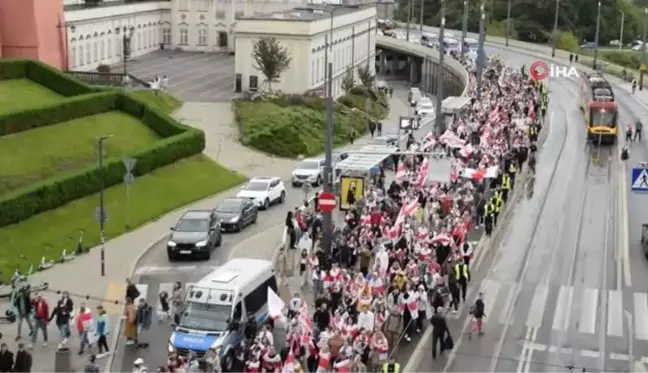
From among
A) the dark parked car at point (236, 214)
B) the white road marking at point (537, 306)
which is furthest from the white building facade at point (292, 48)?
the white road marking at point (537, 306)

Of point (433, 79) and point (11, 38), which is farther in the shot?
point (433, 79)

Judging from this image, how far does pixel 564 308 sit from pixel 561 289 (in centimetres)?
209

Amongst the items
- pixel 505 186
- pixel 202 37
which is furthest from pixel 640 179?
pixel 202 37

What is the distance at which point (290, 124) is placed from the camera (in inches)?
2406

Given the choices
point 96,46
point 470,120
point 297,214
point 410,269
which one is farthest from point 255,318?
point 96,46

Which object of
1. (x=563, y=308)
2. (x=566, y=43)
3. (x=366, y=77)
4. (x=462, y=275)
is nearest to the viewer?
(x=462, y=275)

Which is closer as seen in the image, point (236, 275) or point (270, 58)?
point (236, 275)

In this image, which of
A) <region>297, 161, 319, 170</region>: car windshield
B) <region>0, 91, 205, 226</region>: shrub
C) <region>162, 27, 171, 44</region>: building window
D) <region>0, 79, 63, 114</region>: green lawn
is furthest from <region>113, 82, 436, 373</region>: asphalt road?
<region>162, 27, 171, 44</region>: building window

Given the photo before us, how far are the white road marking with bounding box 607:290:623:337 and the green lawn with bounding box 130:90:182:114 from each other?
115 feet

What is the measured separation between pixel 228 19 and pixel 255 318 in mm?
73825

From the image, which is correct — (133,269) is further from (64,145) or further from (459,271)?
(64,145)

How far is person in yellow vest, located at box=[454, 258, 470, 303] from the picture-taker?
30016mm

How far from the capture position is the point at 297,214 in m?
37.5

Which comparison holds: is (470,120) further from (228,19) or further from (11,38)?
(228,19)
